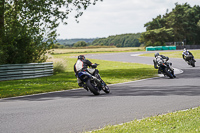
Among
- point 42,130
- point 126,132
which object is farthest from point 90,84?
point 126,132

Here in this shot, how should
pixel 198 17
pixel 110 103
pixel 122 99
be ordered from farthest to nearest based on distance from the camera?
pixel 198 17 → pixel 122 99 → pixel 110 103

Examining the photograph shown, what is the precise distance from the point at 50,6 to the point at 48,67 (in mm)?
4760

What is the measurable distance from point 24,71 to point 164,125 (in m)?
15.6

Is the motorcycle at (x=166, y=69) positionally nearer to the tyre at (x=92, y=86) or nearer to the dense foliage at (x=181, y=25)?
the tyre at (x=92, y=86)

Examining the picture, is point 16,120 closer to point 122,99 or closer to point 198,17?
point 122,99

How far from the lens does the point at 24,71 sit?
67.6ft

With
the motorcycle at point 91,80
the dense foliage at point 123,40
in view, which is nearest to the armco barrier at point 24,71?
the motorcycle at point 91,80

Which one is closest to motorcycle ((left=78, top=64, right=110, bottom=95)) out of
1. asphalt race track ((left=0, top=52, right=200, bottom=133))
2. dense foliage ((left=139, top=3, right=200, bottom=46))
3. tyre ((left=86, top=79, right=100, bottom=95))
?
tyre ((left=86, top=79, right=100, bottom=95))

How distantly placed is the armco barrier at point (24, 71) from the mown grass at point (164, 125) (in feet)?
46.4

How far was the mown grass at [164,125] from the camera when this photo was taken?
5824mm

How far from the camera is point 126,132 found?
5824 mm

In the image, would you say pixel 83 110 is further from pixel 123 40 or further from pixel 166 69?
pixel 123 40

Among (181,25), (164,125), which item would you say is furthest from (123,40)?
(164,125)

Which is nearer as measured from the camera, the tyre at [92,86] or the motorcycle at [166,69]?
the tyre at [92,86]
